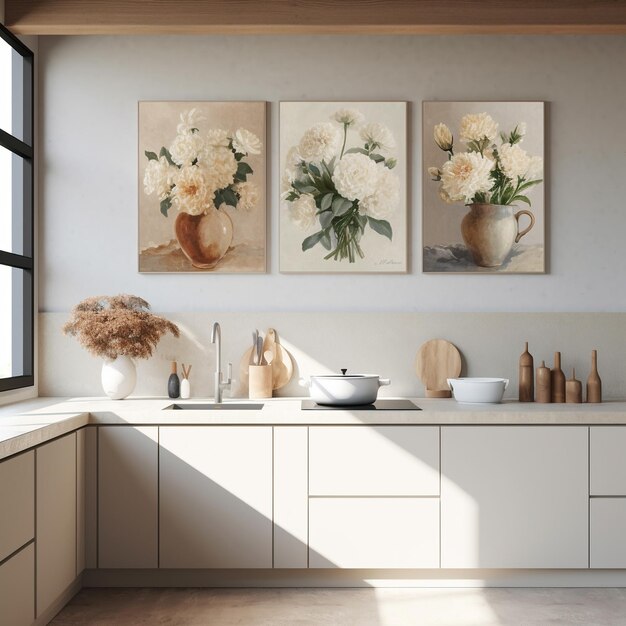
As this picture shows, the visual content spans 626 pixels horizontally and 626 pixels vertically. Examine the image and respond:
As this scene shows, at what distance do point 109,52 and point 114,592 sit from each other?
2759 millimetres

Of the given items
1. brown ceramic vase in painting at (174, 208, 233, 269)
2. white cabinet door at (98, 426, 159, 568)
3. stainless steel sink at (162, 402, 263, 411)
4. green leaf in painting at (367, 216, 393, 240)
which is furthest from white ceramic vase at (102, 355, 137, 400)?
green leaf in painting at (367, 216, 393, 240)

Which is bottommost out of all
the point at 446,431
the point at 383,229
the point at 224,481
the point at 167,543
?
the point at 167,543

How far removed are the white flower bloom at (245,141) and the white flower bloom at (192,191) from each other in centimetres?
22

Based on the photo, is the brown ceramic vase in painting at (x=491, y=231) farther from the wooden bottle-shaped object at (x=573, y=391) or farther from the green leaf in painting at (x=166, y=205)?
the green leaf in painting at (x=166, y=205)

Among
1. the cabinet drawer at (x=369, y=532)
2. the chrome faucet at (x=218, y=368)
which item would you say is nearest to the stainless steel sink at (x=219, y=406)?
the chrome faucet at (x=218, y=368)

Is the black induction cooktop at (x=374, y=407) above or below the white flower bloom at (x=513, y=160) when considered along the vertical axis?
below

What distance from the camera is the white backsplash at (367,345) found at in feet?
12.7

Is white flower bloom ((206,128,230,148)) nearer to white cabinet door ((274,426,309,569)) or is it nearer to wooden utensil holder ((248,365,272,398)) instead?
wooden utensil holder ((248,365,272,398))

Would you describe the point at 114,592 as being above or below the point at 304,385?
below

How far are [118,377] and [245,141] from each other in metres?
1.41

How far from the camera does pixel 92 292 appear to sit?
3.94 metres

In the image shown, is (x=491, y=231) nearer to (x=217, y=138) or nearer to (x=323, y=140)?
(x=323, y=140)

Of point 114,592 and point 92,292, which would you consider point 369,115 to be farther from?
point 114,592

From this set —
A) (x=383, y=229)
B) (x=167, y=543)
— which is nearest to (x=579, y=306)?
(x=383, y=229)
